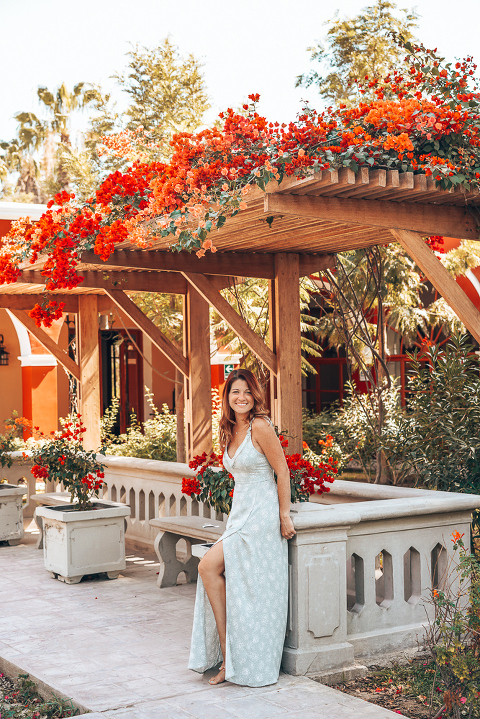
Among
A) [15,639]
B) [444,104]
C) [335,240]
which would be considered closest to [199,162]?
[444,104]

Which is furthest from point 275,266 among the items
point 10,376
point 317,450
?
point 10,376

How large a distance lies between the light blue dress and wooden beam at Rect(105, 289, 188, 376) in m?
4.03

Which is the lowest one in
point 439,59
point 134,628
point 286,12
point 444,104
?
point 134,628

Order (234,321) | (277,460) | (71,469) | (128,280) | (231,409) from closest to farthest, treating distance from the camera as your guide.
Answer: (277,460), (231,409), (71,469), (234,321), (128,280)

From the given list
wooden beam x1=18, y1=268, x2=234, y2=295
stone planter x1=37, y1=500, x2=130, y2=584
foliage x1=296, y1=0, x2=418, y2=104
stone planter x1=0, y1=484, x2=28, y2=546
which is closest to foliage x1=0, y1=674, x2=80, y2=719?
stone planter x1=37, y1=500, x2=130, y2=584

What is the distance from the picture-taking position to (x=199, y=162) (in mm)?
4957

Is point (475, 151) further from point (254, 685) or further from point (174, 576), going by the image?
point (174, 576)

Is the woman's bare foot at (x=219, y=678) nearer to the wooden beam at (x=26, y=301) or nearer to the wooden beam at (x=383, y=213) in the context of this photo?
the wooden beam at (x=383, y=213)

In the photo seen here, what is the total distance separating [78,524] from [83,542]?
0.15 metres

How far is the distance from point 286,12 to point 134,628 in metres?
12.0

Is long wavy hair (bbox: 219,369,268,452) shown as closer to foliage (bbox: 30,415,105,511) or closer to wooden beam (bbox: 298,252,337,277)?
foliage (bbox: 30,415,105,511)

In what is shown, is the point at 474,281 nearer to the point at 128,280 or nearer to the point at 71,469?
the point at 128,280

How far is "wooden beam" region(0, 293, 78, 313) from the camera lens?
9.82 meters

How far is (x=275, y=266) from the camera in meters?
7.38
